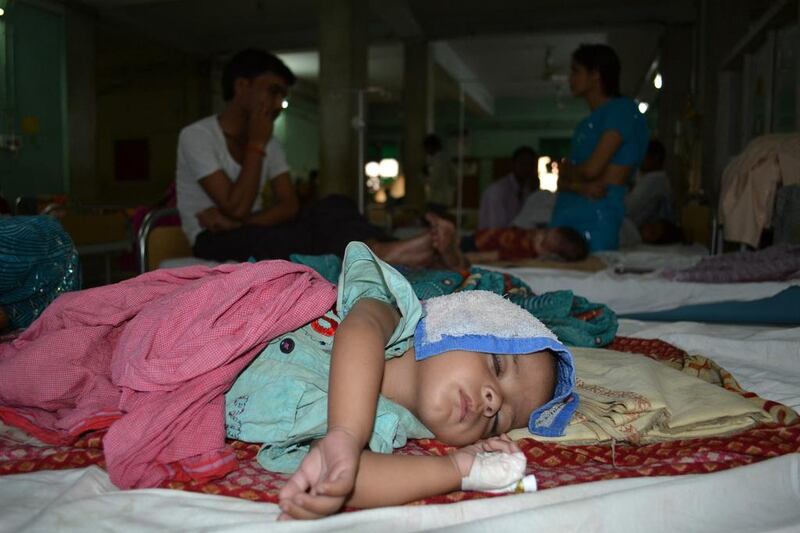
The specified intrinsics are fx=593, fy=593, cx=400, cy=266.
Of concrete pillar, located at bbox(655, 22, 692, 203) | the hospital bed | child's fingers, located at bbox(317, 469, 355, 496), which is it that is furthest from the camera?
concrete pillar, located at bbox(655, 22, 692, 203)

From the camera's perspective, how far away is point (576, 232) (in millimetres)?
3875

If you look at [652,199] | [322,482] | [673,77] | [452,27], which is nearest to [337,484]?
[322,482]

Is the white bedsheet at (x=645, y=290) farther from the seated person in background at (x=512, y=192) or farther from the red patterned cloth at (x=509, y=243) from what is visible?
the seated person in background at (x=512, y=192)

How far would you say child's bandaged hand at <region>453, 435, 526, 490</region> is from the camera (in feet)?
3.18

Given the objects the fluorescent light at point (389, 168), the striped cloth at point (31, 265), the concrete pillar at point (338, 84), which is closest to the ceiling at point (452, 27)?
the concrete pillar at point (338, 84)

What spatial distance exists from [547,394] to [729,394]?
0.43m

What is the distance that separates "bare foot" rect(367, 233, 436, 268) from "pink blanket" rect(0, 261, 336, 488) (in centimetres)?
157

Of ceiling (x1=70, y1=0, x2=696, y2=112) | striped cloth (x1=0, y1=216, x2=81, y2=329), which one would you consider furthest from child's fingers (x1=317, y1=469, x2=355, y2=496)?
ceiling (x1=70, y1=0, x2=696, y2=112)

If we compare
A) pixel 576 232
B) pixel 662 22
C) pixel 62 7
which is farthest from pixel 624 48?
pixel 62 7

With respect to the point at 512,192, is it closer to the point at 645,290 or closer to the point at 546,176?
the point at 546,176

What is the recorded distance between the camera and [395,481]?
0.92 metres

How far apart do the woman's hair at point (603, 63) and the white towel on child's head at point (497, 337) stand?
306 centimetres

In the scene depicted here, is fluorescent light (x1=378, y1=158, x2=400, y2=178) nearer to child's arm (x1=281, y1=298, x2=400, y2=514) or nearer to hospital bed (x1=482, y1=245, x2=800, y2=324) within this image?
hospital bed (x1=482, y1=245, x2=800, y2=324)

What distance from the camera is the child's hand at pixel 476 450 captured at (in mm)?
985
